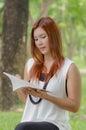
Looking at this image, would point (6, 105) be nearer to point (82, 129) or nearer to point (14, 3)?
point (14, 3)

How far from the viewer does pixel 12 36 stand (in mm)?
8805

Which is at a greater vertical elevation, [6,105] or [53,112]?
[53,112]

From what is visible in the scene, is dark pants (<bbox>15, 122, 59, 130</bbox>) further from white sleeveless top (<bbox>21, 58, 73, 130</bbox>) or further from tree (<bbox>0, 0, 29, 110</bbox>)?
tree (<bbox>0, 0, 29, 110</bbox>)

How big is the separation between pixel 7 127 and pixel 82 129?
3.23 ft

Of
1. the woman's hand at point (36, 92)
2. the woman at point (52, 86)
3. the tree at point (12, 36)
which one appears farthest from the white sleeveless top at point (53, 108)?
the tree at point (12, 36)

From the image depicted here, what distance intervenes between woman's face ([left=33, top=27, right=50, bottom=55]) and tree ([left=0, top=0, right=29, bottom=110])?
5.27m

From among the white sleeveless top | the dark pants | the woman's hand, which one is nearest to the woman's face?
the white sleeveless top

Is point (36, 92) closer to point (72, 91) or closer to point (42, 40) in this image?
point (72, 91)

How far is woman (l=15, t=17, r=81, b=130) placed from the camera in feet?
11.0

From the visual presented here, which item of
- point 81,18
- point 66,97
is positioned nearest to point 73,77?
point 66,97

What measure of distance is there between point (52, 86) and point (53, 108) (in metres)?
0.17

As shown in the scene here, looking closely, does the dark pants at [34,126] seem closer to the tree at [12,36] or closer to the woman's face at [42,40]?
the woman's face at [42,40]

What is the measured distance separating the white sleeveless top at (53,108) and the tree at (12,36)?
17.7ft

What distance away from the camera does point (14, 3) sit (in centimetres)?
870
